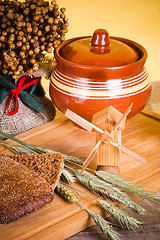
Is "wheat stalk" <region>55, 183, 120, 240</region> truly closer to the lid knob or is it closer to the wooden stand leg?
the wooden stand leg

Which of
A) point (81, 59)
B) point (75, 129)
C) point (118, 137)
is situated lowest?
point (75, 129)

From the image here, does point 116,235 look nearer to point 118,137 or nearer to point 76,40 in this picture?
point 118,137

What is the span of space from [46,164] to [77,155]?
7.1 inches

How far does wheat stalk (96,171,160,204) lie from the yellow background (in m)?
1.21

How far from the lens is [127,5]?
6.33 ft

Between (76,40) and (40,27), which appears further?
(76,40)

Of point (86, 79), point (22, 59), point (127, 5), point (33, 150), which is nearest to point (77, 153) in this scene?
point (33, 150)

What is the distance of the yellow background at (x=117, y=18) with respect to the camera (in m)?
1.87

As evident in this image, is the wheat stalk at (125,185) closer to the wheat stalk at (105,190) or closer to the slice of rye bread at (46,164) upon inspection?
the wheat stalk at (105,190)

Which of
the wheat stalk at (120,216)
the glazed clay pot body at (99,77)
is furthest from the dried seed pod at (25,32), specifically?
the wheat stalk at (120,216)

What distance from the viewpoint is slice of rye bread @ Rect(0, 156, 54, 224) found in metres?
0.77

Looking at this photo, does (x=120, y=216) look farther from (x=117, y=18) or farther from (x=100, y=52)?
(x=117, y=18)

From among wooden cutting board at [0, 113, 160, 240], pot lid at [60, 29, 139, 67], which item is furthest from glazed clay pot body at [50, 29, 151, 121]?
wooden cutting board at [0, 113, 160, 240]

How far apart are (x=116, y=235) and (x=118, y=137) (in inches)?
10.4
